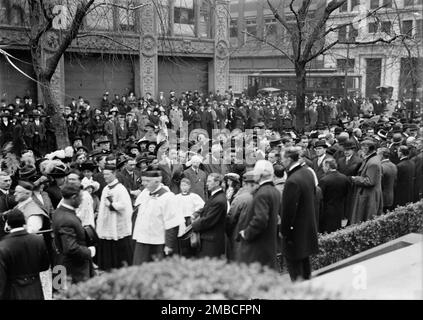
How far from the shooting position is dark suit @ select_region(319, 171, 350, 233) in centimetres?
946

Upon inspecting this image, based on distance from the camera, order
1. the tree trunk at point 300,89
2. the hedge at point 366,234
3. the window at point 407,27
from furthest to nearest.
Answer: the window at point 407,27, the tree trunk at point 300,89, the hedge at point 366,234

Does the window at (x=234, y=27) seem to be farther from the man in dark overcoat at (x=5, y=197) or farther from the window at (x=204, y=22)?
the man in dark overcoat at (x=5, y=197)

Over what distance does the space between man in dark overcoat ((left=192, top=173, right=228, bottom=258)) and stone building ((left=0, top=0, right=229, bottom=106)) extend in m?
14.6

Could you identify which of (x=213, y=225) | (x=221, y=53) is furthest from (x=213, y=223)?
(x=221, y=53)

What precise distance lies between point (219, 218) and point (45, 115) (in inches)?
558

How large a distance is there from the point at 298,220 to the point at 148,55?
23385 mm

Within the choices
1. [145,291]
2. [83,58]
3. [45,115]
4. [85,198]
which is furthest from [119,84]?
[145,291]

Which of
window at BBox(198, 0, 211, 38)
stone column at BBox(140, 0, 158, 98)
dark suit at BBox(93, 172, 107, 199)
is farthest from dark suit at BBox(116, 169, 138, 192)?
window at BBox(198, 0, 211, 38)

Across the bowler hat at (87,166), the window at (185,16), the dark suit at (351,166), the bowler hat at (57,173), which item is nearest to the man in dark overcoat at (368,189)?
the dark suit at (351,166)

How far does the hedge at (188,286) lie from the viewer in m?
4.02

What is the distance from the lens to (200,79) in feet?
108

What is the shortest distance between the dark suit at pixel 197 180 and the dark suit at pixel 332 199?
221cm
